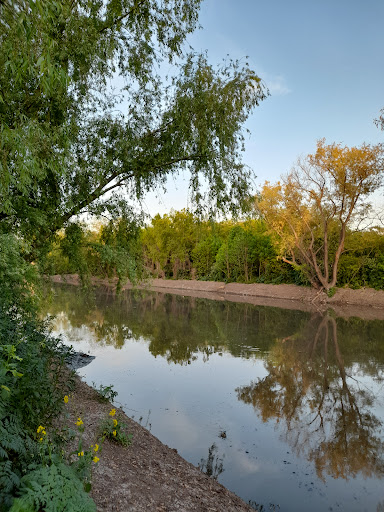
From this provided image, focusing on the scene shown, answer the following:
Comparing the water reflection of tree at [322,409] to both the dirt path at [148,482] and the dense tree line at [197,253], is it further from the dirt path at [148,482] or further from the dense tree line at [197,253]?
the dense tree line at [197,253]

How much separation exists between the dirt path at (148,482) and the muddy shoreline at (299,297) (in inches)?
696

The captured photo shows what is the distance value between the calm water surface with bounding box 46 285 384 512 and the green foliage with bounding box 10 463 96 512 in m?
3.43

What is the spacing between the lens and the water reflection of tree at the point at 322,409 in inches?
256

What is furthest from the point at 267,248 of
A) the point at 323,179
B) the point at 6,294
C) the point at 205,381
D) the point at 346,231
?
the point at 6,294

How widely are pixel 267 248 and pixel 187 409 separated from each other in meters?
37.5

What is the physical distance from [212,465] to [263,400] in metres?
3.39

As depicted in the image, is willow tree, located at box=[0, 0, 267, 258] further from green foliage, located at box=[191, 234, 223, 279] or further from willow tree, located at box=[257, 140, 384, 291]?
green foliage, located at box=[191, 234, 223, 279]

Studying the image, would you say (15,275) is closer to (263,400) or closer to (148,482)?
(148,482)

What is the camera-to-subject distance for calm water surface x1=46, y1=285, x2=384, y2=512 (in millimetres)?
5840

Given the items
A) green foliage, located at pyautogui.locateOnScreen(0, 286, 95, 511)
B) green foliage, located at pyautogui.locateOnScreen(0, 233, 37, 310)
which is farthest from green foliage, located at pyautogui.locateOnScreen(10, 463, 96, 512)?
green foliage, located at pyautogui.locateOnScreen(0, 233, 37, 310)

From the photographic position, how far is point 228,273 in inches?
1938

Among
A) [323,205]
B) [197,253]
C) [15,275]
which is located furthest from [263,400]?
[197,253]

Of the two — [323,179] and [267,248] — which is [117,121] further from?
[267,248]

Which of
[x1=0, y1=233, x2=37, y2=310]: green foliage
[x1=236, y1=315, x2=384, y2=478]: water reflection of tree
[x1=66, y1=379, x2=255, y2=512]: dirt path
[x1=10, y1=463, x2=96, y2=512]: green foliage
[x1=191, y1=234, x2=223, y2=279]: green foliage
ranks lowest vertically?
[x1=236, y1=315, x2=384, y2=478]: water reflection of tree
